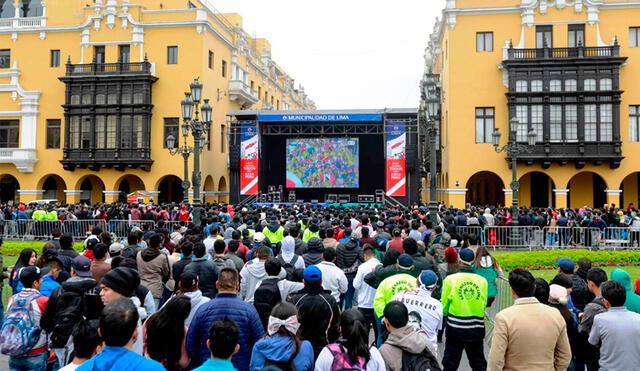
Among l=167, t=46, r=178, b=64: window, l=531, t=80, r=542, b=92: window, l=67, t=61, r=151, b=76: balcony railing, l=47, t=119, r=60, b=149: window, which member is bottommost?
l=47, t=119, r=60, b=149: window

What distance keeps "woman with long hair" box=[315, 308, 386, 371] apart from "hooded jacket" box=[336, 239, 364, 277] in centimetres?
565

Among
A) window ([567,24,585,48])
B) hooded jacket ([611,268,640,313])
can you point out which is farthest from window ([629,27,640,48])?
hooded jacket ([611,268,640,313])

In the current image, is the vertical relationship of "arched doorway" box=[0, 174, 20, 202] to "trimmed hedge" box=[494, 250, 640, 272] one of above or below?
above

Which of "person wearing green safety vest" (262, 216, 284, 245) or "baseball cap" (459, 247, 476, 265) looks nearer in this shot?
"baseball cap" (459, 247, 476, 265)

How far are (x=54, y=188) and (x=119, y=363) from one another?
41.4m

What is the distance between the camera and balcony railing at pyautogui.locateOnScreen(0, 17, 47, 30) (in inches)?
1497

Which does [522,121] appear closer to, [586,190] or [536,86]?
[536,86]

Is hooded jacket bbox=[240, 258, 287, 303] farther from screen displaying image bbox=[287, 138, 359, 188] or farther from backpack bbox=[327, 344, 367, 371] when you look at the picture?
screen displaying image bbox=[287, 138, 359, 188]

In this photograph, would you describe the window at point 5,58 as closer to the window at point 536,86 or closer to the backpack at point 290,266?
the window at point 536,86

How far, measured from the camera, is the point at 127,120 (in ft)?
118

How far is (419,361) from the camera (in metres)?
4.52

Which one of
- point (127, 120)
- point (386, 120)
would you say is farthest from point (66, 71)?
point (386, 120)

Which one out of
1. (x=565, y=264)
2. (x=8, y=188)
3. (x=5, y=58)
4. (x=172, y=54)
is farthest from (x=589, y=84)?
(x=8, y=188)

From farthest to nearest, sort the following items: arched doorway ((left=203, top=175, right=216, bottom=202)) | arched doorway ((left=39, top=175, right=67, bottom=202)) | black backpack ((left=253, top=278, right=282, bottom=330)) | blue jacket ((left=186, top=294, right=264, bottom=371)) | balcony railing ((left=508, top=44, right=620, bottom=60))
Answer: arched doorway ((left=39, top=175, right=67, bottom=202)) < arched doorway ((left=203, top=175, right=216, bottom=202)) < balcony railing ((left=508, top=44, right=620, bottom=60)) < black backpack ((left=253, top=278, right=282, bottom=330)) < blue jacket ((left=186, top=294, right=264, bottom=371))
